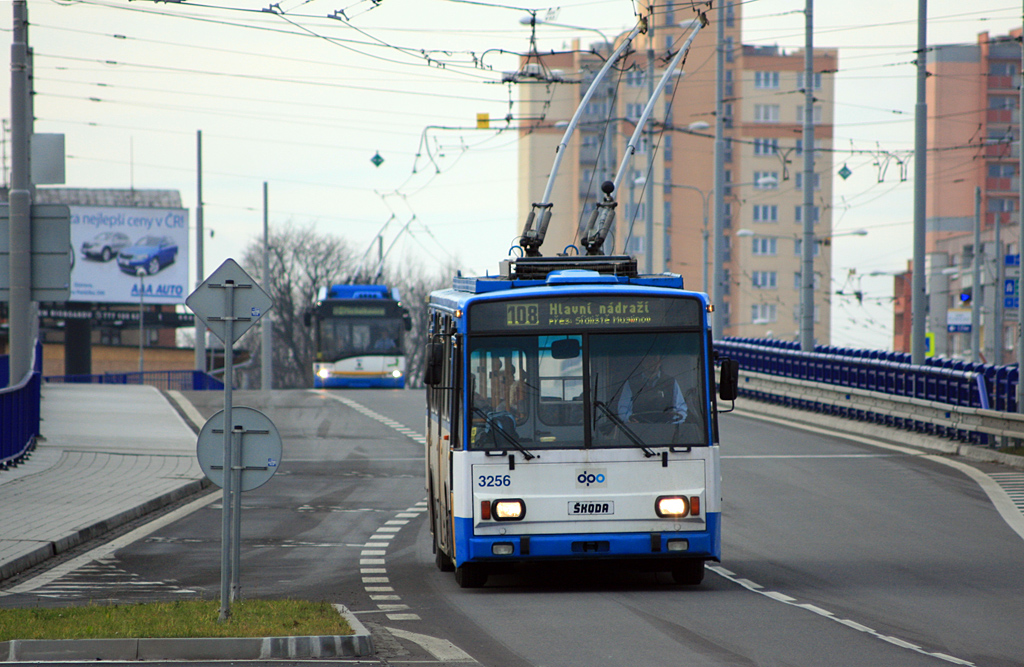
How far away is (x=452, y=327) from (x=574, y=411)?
1340mm

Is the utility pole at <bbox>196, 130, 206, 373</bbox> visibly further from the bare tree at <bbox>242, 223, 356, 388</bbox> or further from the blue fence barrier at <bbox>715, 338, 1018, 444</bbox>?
the bare tree at <bbox>242, 223, 356, 388</bbox>

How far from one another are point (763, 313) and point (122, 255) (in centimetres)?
5970

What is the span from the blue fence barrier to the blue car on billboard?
42.1m

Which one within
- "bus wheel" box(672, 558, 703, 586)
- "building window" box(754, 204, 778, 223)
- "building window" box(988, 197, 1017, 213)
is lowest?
"bus wheel" box(672, 558, 703, 586)

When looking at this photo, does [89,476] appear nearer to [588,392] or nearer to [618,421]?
[588,392]

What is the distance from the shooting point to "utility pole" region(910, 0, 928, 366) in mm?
25609

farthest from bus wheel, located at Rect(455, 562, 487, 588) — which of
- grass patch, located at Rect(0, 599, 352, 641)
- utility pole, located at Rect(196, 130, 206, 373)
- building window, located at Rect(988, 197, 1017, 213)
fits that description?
building window, located at Rect(988, 197, 1017, 213)

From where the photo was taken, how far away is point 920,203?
26594 millimetres

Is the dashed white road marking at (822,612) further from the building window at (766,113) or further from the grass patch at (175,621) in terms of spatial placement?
the building window at (766,113)

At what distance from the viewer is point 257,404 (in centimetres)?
3453

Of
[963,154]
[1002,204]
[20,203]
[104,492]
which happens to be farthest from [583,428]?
[1002,204]

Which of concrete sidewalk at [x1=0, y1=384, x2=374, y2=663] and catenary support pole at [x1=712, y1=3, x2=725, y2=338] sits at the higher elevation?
catenary support pole at [x1=712, y1=3, x2=725, y2=338]

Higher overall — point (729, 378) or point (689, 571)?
point (729, 378)

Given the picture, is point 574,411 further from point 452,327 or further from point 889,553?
point 889,553
